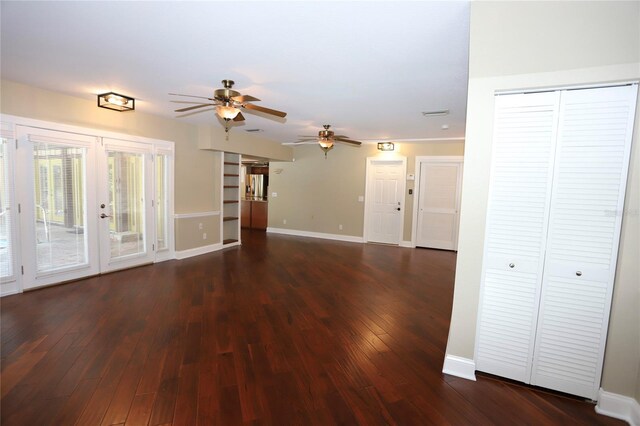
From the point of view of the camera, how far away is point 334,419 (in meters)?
1.88

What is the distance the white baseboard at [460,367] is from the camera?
→ 2.32m

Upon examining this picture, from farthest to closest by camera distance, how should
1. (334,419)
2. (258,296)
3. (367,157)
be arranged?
(367,157)
(258,296)
(334,419)

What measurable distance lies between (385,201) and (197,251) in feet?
15.0

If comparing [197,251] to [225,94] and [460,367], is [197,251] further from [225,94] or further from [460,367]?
[460,367]

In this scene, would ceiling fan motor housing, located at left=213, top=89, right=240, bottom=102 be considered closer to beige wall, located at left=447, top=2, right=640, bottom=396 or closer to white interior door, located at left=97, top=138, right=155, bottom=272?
beige wall, located at left=447, top=2, right=640, bottom=396

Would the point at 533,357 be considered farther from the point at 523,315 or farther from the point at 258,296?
the point at 258,296

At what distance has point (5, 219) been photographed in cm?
359

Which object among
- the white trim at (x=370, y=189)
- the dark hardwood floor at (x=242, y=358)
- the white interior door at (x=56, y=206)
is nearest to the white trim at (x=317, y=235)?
the white trim at (x=370, y=189)

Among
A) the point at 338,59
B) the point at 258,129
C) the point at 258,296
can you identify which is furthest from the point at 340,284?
the point at 258,129

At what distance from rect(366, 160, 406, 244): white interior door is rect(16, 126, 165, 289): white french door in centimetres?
476

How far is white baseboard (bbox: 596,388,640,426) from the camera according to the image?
1.92 m

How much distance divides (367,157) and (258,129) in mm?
2917

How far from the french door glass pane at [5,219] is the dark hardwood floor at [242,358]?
43 centimetres

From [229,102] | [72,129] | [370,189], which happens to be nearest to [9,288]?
[72,129]
